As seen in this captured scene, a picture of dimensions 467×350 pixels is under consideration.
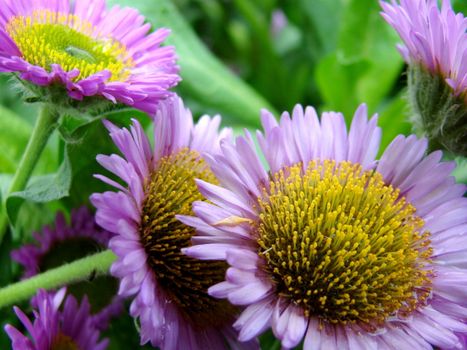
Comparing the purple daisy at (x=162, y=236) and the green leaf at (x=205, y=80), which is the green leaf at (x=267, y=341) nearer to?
the purple daisy at (x=162, y=236)

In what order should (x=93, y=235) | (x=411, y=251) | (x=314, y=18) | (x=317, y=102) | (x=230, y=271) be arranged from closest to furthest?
(x=230, y=271) → (x=411, y=251) → (x=93, y=235) → (x=314, y=18) → (x=317, y=102)

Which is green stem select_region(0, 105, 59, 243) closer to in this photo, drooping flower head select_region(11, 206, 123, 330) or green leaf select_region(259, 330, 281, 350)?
drooping flower head select_region(11, 206, 123, 330)

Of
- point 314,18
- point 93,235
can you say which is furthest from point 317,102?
point 93,235

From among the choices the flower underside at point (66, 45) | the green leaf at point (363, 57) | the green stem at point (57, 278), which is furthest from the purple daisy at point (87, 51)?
the green leaf at point (363, 57)

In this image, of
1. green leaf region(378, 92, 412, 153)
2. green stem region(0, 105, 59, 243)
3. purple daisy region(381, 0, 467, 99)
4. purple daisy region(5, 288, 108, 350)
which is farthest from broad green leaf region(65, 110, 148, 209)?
green leaf region(378, 92, 412, 153)

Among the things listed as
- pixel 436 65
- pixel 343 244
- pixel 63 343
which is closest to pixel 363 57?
pixel 436 65

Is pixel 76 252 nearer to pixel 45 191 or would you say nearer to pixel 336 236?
pixel 45 191

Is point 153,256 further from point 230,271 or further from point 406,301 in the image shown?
point 406,301
